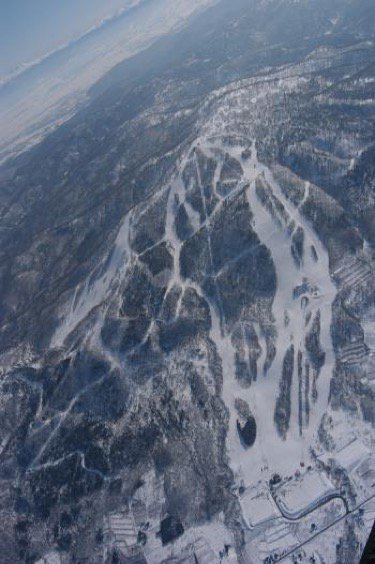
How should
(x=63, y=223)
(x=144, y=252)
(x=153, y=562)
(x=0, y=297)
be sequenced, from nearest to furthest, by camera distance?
(x=153, y=562) → (x=144, y=252) → (x=0, y=297) → (x=63, y=223)

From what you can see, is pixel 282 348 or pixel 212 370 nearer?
pixel 212 370

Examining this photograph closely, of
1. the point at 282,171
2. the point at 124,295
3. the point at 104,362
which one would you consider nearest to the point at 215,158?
the point at 282,171

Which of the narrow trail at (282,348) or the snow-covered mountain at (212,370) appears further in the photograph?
the narrow trail at (282,348)

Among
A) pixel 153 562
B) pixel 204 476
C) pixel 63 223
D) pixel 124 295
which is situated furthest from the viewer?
pixel 63 223

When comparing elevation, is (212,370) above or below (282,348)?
above

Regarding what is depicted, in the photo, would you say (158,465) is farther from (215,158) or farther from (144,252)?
(215,158)

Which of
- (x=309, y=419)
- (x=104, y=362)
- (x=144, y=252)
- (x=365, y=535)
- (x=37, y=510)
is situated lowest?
(x=365, y=535)

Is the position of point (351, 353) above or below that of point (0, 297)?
below

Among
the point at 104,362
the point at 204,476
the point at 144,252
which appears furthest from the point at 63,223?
the point at 204,476

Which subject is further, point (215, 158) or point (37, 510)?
point (215, 158)

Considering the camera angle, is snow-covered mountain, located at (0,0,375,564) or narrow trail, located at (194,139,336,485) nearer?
snow-covered mountain, located at (0,0,375,564)
